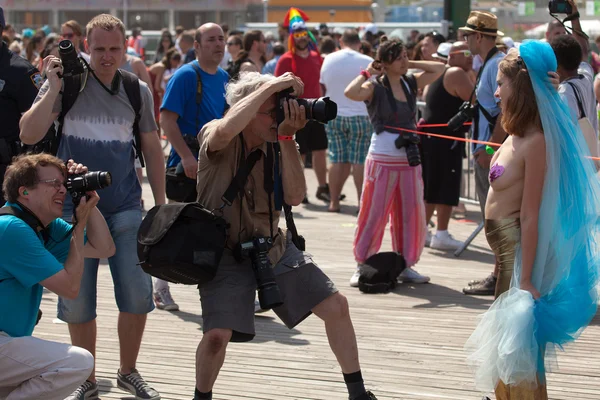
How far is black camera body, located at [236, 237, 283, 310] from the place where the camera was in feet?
12.9

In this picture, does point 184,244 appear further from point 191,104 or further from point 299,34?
point 299,34

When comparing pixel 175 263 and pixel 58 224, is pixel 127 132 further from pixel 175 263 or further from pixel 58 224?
pixel 175 263

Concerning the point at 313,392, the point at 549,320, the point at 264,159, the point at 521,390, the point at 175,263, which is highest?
the point at 264,159

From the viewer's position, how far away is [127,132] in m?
4.82

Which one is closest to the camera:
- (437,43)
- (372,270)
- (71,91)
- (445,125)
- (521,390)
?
(521,390)

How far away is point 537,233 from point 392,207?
337 cm

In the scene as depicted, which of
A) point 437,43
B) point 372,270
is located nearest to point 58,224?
point 372,270

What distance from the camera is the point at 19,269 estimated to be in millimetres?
3746

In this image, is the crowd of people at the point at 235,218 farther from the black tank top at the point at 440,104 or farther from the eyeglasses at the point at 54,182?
the black tank top at the point at 440,104

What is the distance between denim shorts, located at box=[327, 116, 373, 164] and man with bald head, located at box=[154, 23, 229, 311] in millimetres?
4118

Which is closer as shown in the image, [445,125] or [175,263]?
[175,263]

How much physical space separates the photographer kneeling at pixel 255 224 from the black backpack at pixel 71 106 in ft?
2.69

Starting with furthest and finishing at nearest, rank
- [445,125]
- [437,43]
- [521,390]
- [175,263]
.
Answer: [437,43] → [445,125] → [521,390] → [175,263]

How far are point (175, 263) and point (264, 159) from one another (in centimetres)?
63
